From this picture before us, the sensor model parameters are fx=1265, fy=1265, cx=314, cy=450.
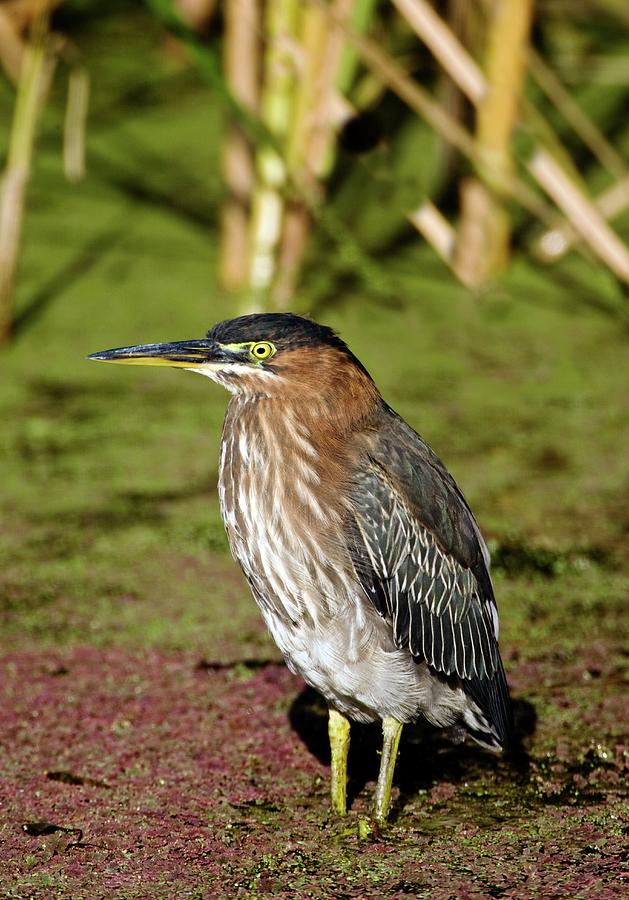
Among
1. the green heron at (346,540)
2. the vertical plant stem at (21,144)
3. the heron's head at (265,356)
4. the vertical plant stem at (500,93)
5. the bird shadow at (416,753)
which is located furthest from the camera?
the vertical plant stem at (500,93)

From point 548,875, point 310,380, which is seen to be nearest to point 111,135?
point 310,380

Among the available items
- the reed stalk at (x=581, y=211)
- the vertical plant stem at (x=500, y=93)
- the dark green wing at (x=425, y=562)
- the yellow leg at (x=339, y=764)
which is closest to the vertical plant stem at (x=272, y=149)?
the vertical plant stem at (x=500, y=93)

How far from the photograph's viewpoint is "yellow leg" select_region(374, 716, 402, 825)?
2.85 m

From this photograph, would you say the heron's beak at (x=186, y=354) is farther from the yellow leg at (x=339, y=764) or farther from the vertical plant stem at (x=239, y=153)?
the vertical plant stem at (x=239, y=153)

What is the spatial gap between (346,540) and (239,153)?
323 centimetres

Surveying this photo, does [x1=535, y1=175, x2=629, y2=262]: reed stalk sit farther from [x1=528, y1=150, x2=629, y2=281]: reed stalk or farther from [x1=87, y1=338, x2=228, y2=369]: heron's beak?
[x1=87, y1=338, x2=228, y2=369]: heron's beak

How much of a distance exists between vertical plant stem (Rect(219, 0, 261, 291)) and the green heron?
2.64 m

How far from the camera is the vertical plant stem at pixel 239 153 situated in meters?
5.43

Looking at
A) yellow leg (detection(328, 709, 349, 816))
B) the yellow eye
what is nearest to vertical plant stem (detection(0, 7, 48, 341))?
the yellow eye

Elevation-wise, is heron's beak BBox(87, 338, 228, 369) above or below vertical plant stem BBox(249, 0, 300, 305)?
below

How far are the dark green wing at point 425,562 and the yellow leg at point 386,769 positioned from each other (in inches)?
6.5

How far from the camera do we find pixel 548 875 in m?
2.64

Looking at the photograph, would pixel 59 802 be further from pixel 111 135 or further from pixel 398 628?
pixel 111 135

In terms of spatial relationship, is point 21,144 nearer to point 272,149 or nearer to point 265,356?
point 272,149
